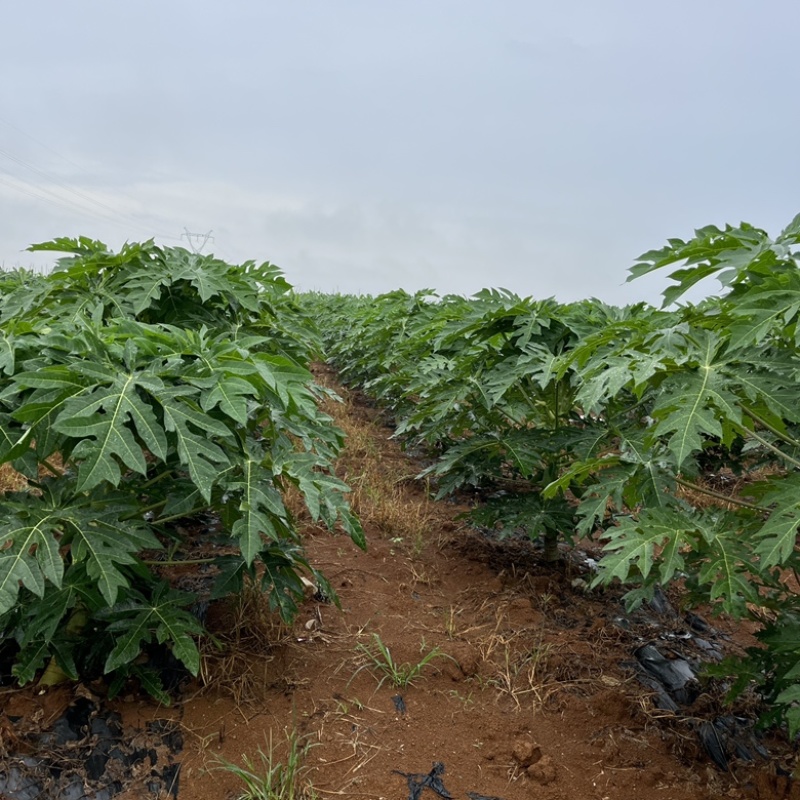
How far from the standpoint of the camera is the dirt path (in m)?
2.47

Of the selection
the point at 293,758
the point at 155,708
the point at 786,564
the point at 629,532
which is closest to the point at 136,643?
the point at 155,708

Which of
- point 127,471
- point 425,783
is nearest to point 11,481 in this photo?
point 127,471

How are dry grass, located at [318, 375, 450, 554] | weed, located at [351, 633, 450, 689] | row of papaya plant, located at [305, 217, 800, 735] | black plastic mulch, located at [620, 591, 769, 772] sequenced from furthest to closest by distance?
dry grass, located at [318, 375, 450, 554], weed, located at [351, 633, 450, 689], black plastic mulch, located at [620, 591, 769, 772], row of papaya plant, located at [305, 217, 800, 735]

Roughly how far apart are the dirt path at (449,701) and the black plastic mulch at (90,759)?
0.05 m

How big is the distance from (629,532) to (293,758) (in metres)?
1.29

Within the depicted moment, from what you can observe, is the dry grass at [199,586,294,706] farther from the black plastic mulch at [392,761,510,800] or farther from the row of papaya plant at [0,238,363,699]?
the black plastic mulch at [392,761,510,800]

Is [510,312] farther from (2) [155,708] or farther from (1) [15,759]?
(1) [15,759]

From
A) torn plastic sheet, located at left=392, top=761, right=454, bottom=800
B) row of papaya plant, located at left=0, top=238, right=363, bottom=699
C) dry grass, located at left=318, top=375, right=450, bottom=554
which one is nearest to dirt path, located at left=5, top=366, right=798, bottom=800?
torn plastic sheet, located at left=392, top=761, right=454, bottom=800

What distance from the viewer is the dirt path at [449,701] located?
8.10 ft

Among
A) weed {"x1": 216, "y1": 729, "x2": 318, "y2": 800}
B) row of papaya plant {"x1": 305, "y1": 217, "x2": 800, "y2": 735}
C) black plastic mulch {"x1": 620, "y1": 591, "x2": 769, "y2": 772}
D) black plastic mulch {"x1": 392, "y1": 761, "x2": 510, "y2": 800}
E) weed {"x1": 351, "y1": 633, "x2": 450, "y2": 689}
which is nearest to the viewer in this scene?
row of papaya plant {"x1": 305, "y1": 217, "x2": 800, "y2": 735}

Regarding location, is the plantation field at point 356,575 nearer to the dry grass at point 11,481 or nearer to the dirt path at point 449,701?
the dirt path at point 449,701

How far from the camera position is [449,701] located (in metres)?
2.83

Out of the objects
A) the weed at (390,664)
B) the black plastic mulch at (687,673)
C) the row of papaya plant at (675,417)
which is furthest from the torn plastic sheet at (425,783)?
the black plastic mulch at (687,673)

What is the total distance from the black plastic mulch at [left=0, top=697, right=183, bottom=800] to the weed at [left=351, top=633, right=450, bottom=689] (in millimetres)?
779
